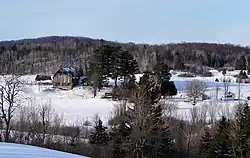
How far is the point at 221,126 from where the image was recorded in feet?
67.8

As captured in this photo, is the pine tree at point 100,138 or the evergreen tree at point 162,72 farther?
the evergreen tree at point 162,72

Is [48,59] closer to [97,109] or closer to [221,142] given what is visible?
[97,109]

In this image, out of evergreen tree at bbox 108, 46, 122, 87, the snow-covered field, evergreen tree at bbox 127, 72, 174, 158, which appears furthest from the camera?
evergreen tree at bbox 108, 46, 122, 87

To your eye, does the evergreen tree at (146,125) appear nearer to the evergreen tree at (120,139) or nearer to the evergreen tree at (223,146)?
the evergreen tree at (120,139)

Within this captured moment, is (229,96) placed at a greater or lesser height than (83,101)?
greater

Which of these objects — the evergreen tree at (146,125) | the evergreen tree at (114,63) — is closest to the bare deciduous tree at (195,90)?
the evergreen tree at (114,63)

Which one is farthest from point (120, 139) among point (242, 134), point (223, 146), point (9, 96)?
point (9, 96)

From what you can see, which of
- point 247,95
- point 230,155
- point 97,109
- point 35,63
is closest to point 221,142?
point 230,155

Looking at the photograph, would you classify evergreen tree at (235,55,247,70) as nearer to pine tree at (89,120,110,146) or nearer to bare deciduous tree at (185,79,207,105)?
bare deciduous tree at (185,79,207,105)

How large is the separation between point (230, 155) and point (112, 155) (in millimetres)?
5473

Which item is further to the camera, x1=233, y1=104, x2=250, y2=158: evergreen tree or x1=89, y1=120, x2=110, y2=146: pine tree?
x1=89, y1=120, x2=110, y2=146: pine tree

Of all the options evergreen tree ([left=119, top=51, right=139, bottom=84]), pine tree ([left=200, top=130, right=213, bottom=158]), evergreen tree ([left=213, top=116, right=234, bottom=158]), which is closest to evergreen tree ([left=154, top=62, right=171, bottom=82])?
evergreen tree ([left=119, top=51, right=139, bottom=84])

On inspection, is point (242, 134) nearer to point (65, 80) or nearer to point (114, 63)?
point (114, 63)

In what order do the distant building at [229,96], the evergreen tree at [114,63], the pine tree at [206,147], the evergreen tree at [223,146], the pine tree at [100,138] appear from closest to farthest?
1. the evergreen tree at [223,146]
2. the pine tree at [206,147]
3. the pine tree at [100,138]
4. the evergreen tree at [114,63]
5. the distant building at [229,96]
